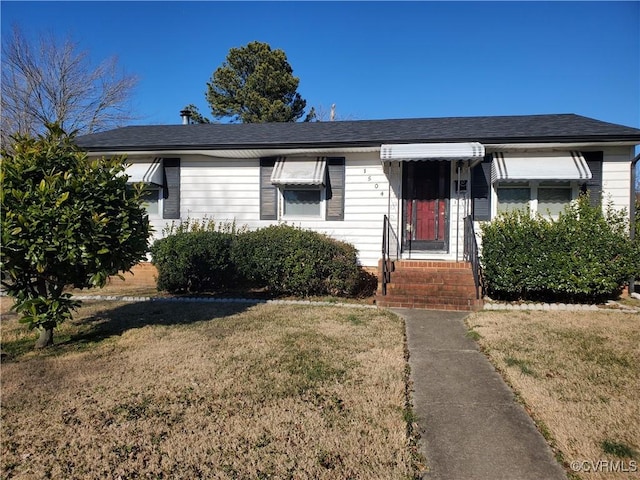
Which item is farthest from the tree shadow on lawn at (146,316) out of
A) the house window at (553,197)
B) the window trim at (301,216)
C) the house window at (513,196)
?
the house window at (553,197)

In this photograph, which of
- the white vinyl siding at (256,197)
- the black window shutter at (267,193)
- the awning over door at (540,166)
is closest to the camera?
the awning over door at (540,166)

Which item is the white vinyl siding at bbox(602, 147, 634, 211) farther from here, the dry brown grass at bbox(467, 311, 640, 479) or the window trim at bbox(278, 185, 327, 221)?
the window trim at bbox(278, 185, 327, 221)

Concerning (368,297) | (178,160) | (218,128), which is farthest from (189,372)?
(218,128)

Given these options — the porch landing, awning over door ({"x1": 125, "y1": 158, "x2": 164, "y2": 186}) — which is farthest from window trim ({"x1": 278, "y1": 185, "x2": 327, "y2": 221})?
awning over door ({"x1": 125, "y1": 158, "x2": 164, "y2": 186})

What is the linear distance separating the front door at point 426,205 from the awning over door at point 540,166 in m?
1.15

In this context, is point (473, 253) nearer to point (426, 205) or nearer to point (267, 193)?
point (426, 205)

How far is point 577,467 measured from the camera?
7.86 ft

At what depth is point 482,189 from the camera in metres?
8.89

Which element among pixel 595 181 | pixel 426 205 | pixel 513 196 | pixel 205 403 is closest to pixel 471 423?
pixel 205 403

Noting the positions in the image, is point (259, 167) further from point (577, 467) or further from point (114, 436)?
point (577, 467)

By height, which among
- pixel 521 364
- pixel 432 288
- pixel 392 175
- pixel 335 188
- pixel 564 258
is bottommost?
pixel 521 364

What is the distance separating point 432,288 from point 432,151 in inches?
112

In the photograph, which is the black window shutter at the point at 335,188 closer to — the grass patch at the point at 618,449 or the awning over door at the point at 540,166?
the awning over door at the point at 540,166

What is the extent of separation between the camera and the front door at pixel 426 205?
30.3ft
